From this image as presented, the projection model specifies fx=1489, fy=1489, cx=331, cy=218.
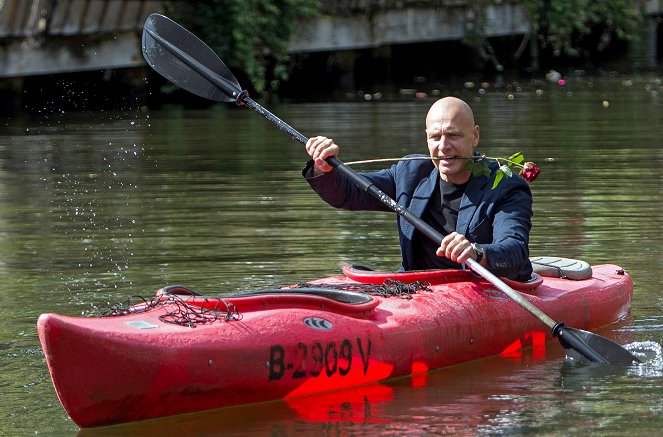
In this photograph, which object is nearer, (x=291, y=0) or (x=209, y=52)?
(x=209, y=52)

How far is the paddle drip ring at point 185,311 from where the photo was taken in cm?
553

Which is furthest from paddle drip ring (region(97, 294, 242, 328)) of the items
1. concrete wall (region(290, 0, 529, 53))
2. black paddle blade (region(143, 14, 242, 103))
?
concrete wall (region(290, 0, 529, 53))

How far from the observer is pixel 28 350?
21.5ft

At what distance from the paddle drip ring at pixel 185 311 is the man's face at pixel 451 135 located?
56.1 inches

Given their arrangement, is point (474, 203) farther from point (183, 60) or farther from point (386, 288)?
point (183, 60)

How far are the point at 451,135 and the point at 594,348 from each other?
1131 millimetres

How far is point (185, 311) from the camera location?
5.60 metres

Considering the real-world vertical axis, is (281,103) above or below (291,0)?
below

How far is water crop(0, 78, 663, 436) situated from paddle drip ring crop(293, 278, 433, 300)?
1.27ft

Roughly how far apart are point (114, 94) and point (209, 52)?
14378 millimetres

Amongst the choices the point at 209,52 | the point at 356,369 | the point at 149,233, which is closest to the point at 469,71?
the point at 149,233

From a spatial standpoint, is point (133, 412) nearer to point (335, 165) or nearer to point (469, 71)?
point (335, 165)

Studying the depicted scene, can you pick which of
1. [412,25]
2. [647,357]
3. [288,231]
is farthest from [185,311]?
[412,25]

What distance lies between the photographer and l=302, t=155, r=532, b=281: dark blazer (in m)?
6.50
